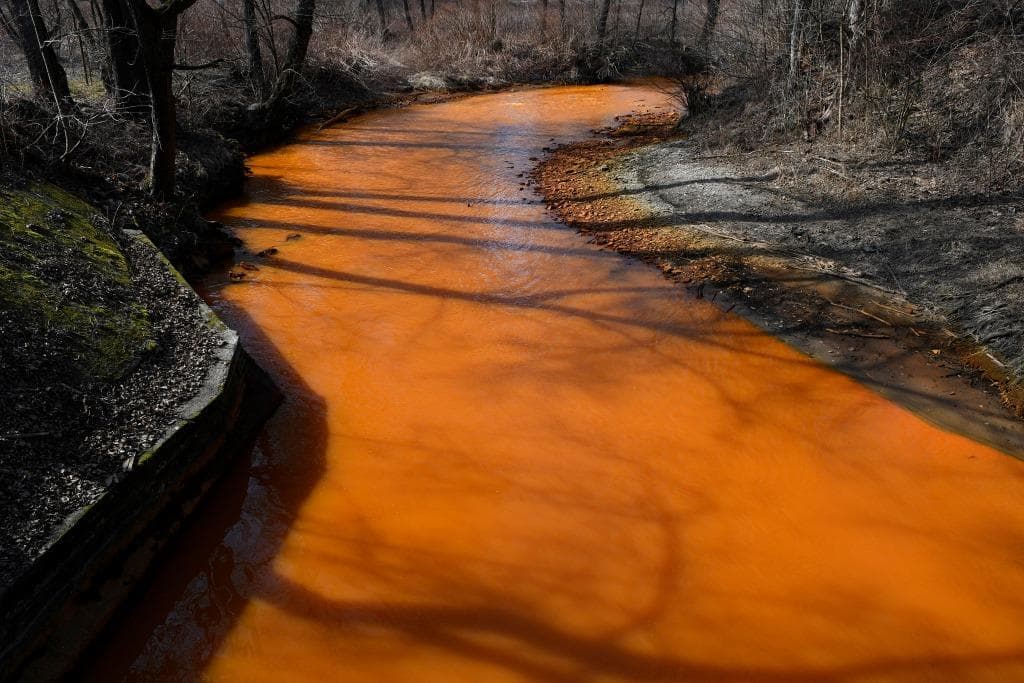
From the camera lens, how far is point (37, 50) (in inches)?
362

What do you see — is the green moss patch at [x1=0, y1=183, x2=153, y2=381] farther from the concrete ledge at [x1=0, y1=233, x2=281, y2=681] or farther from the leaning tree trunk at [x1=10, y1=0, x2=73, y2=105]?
the leaning tree trunk at [x1=10, y1=0, x2=73, y2=105]

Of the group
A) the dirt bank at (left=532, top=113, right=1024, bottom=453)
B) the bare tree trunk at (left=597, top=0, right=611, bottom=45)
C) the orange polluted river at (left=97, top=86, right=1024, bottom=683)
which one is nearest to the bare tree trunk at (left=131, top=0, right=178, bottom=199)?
the orange polluted river at (left=97, top=86, right=1024, bottom=683)

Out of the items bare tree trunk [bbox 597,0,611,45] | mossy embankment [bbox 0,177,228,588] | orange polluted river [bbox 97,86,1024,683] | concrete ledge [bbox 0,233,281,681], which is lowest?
orange polluted river [bbox 97,86,1024,683]

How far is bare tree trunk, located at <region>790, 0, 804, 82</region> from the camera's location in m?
10.3

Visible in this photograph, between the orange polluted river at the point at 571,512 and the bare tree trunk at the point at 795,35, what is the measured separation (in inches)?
219

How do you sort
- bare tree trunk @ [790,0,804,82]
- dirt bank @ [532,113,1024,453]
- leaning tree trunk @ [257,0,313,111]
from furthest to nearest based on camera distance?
leaning tree trunk @ [257,0,313,111] → bare tree trunk @ [790,0,804,82] → dirt bank @ [532,113,1024,453]

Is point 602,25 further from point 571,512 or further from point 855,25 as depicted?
point 571,512

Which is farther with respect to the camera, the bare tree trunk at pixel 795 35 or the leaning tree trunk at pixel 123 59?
the bare tree trunk at pixel 795 35

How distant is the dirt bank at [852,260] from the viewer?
5664 mm

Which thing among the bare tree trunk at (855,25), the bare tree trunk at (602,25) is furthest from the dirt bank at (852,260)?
the bare tree trunk at (602,25)

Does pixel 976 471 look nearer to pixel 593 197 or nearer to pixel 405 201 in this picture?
pixel 593 197

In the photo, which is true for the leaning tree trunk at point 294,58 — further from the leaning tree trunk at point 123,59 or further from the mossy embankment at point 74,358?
the mossy embankment at point 74,358

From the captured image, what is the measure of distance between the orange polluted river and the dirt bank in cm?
40

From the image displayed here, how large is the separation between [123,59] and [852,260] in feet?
32.6
